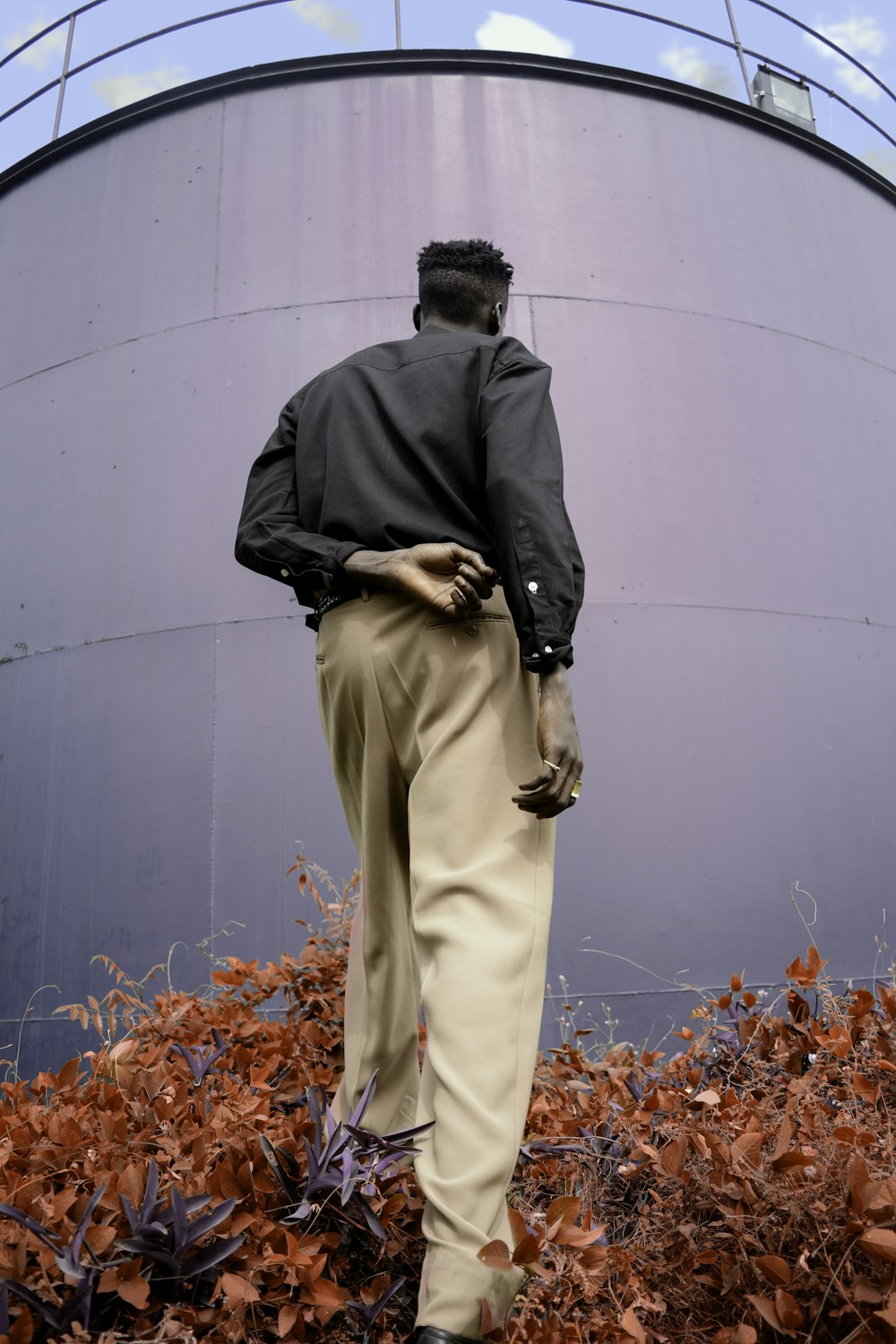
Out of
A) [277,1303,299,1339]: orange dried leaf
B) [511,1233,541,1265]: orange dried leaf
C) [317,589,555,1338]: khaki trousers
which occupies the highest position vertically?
[317,589,555,1338]: khaki trousers

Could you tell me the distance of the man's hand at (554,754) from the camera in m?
1.73

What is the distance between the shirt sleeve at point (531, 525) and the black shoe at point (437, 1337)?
1.01 meters

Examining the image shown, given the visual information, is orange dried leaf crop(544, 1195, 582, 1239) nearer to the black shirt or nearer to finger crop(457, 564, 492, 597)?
the black shirt

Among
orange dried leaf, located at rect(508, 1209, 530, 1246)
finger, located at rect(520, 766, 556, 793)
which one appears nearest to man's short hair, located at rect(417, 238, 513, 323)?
finger, located at rect(520, 766, 556, 793)

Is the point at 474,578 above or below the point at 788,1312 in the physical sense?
above

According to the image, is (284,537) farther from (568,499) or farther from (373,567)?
(568,499)

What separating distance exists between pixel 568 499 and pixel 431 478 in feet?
7.71

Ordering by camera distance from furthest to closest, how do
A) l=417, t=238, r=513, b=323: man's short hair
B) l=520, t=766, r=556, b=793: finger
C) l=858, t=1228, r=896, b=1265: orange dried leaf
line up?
l=417, t=238, r=513, b=323: man's short hair → l=520, t=766, r=556, b=793: finger → l=858, t=1228, r=896, b=1265: orange dried leaf

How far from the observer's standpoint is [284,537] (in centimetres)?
204

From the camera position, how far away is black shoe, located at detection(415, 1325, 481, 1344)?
4.59ft

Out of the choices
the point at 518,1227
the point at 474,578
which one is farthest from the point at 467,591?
the point at 518,1227

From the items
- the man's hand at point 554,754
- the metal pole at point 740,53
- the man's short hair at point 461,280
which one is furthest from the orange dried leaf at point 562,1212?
the metal pole at point 740,53

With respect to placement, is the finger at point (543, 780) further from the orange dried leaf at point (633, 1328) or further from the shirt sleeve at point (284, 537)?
the orange dried leaf at point (633, 1328)

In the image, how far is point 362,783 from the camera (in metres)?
1.97
